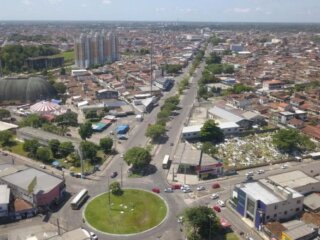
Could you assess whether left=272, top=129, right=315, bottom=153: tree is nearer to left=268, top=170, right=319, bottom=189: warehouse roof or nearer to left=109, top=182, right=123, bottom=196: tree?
left=268, top=170, right=319, bottom=189: warehouse roof

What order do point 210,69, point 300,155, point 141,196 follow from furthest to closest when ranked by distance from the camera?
point 210,69 → point 300,155 → point 141,196

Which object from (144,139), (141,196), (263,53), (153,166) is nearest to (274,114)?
(144,139)

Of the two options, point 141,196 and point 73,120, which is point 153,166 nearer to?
point 141,196

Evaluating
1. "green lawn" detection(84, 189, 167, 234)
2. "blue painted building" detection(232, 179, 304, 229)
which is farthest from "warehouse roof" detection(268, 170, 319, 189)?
"green lawn" detection(84, 189, 167, 234)

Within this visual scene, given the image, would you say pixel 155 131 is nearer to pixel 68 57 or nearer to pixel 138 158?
pixel 138 158

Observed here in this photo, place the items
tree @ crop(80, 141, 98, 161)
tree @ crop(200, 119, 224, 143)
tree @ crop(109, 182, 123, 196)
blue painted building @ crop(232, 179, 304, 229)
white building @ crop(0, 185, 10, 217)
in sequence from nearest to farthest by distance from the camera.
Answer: blue painted building @ crop(232, 179, 304, 229)
white building @ crop(0, 185, 10, 217)
tree @ crop(109, 182, 123, 196)
tree @ crop(80, 141, 98, 161)
tree @ crop(200, 119, 224, 143)
